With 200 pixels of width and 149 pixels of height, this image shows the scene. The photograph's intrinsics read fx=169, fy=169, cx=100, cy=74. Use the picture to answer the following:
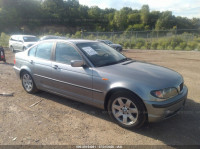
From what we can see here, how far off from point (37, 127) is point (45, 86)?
135 cm

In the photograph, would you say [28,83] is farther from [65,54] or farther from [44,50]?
[65,54]

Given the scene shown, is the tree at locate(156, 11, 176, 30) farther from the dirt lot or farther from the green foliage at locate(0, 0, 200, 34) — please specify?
the dirt lot

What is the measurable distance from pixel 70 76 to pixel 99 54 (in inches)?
32.7

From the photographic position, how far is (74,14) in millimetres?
79188

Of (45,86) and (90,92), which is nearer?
(90,92)

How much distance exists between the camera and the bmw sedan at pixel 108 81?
2.93 meters

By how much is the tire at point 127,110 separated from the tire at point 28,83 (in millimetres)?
2534

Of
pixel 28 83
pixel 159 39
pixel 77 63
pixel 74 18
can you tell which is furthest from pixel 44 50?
pixel 74 18

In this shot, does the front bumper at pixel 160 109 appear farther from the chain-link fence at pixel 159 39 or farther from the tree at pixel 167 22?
the tree at pixel 167 22

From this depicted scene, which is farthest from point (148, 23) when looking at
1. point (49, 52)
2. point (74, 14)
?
point (49, 52)

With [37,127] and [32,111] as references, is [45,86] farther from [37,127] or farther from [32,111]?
[37,127]

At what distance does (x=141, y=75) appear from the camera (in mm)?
3186

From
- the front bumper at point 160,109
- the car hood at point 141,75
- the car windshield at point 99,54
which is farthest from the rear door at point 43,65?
the front bumper at point 160,109

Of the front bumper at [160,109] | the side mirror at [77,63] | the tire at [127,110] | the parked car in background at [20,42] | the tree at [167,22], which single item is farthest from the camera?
the tree at [167,22]
